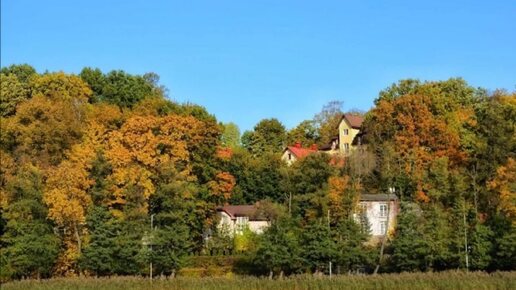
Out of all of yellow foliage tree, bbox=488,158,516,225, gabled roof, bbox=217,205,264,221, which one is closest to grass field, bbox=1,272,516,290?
yellow foliage tree, bbox=488,158,516,225

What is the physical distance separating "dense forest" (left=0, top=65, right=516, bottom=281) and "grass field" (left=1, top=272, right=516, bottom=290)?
3952mm

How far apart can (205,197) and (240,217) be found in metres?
8.76

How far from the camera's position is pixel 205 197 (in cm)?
5684

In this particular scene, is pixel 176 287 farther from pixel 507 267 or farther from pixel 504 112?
pixel 504 112

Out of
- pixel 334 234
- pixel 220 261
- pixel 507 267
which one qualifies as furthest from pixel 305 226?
pixel 507 267

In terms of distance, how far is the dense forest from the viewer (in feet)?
157

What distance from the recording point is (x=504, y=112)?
5428 cm

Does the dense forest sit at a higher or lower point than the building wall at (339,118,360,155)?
lower

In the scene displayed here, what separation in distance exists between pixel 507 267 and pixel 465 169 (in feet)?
31.1

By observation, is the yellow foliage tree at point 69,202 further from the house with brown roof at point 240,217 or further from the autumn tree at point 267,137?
the autumn tree at point 267,137

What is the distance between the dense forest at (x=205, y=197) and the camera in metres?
48.0

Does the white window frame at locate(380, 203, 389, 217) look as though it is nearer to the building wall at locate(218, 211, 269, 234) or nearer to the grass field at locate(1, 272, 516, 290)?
the building wall at locate(218, 211, 269, 234)

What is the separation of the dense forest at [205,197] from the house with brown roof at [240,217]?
3.80m

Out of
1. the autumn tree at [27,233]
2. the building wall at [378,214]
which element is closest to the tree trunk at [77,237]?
the autumn tree at [27,233]
